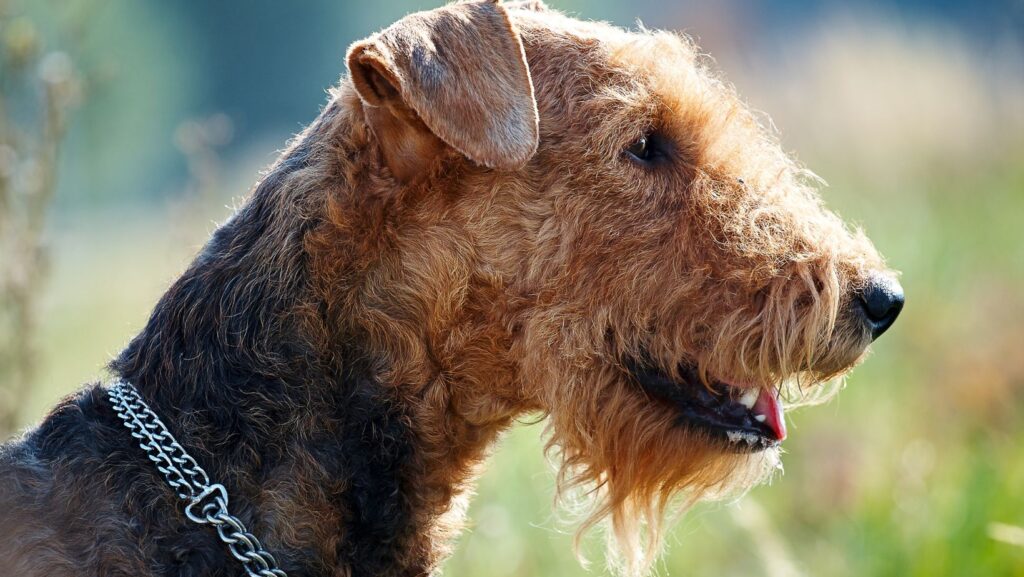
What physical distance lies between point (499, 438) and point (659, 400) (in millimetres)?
494

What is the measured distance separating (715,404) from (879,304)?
1.73ft

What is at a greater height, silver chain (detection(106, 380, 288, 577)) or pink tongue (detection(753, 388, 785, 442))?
pink tongue (detection(753, 388, 785, 442))

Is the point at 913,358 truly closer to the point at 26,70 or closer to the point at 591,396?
the point at 591,396

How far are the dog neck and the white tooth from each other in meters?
0.66

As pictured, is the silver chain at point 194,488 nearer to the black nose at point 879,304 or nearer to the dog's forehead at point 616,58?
the dog's forehead at point 616,58

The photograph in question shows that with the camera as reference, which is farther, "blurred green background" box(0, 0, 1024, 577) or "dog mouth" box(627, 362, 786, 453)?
"blurred green background" box(0, 0, 1024, 577)

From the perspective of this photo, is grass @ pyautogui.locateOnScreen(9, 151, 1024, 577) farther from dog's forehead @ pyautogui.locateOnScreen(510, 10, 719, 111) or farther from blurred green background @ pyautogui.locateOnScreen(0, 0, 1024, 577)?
dog's forehead @ pyautogui.locateOnScreen(510, 10, 719, 111)

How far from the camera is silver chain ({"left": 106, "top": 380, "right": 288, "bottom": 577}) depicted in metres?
2.45

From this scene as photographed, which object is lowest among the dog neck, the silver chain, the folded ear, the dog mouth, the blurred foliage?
the blurred foliage

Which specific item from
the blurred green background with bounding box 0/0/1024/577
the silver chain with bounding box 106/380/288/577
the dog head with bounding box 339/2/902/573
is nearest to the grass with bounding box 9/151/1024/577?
the blurred green background with bounding box 0/0/1024/577

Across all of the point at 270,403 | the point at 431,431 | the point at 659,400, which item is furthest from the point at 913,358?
the point at 270,403

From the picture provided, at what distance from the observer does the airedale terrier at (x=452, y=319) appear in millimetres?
2541

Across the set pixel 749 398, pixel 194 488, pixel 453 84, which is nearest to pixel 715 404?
pixel 749 398

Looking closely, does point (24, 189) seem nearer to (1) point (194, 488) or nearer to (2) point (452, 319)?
(1) point (194, 488)
